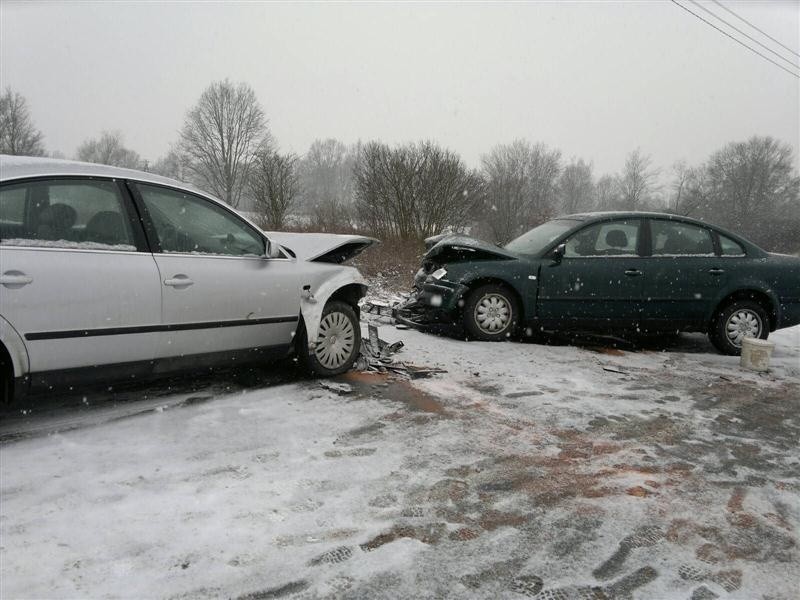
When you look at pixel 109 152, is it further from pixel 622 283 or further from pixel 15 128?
pixel 622 283

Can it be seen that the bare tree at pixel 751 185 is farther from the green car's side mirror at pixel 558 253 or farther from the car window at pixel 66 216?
the car window at pixel 66 216

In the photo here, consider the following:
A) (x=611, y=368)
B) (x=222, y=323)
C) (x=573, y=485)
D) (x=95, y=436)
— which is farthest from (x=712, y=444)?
(x=95, y=436)

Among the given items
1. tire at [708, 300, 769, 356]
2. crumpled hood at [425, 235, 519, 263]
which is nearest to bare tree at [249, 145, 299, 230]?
crumpled hood at [425, 235, 519, 263]

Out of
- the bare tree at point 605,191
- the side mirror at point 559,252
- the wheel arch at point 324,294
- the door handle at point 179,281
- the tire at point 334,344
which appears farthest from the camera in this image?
the bare tree at point 605,191

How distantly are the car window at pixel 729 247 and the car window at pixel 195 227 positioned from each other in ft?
18.6

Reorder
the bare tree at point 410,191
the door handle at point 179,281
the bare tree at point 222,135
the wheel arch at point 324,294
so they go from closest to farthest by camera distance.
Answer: the door handle at point 179,281, the wheel arch at point 324,294, the bare tree at point 410,191, the bare tree at point 222,135

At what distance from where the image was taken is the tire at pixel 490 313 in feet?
21.6

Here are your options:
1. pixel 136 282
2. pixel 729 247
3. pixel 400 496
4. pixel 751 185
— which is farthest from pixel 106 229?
pixel 751 185

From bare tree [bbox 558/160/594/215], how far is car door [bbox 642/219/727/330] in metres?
65.2

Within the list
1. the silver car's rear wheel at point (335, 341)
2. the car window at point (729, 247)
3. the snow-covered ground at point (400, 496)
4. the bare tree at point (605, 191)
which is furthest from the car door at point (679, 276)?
the bare tree at point (605, 191)

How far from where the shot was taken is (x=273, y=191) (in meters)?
18.8

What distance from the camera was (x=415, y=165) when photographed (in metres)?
16.5

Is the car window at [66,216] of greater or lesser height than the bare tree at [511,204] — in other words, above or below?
below

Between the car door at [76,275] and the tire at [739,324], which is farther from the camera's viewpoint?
the tire at [739,324]
